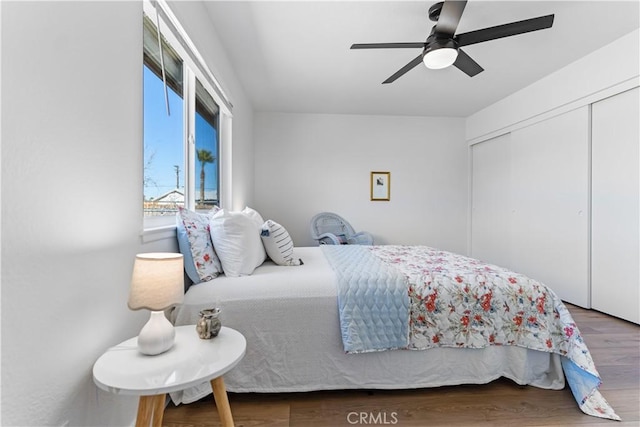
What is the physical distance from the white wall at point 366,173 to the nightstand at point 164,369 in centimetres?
368

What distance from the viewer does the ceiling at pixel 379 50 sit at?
2.28 m

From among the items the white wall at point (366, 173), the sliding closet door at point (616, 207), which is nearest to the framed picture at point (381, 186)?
the white wall at point (366, 173)

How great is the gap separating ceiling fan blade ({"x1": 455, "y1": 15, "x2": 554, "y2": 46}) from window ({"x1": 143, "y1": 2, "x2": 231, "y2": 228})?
73.2 inches

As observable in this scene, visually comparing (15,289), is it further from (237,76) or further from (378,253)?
(237,76)

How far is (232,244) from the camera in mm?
1852

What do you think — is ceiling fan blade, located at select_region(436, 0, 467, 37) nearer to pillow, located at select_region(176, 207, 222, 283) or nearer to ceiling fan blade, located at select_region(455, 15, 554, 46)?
ceiling fan blade, located at select_region(455, 15, 554, 46)

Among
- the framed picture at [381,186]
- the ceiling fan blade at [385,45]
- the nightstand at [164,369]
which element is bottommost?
the nightstand at [164,369]

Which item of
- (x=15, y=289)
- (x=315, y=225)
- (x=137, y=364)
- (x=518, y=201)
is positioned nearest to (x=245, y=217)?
(x=137, y=364)

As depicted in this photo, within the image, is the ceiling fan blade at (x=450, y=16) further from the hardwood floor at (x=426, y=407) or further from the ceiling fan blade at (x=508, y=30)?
the hardwood floor at (x=426, y=407)

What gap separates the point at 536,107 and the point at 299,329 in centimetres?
393

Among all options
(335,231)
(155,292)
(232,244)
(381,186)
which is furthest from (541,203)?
(155,292)

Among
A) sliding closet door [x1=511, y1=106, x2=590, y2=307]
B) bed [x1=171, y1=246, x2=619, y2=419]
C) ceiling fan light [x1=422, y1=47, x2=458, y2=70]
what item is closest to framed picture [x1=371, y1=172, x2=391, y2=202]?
sliding closet door [x1=511, y1=106, x2=590, y2=307]

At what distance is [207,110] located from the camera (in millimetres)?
2711

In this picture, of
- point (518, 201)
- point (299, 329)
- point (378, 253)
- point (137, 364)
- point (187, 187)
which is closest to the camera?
point (137, 364)
